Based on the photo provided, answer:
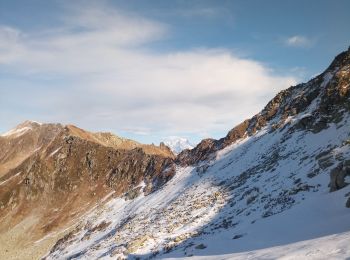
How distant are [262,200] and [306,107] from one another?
2362 cm

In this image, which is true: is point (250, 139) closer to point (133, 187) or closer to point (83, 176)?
point (133, 187)

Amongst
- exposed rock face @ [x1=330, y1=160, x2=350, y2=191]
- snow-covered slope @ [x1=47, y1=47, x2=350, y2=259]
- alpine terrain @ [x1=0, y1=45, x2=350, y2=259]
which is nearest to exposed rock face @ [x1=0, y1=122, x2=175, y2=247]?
alpine terrain @ [x1=0, y1=45, x2=350, y2=259]

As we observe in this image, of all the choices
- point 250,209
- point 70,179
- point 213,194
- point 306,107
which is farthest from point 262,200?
point 70,179

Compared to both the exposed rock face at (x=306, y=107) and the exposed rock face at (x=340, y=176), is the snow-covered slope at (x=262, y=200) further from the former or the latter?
the exposed rock face at (x=306, y=107)

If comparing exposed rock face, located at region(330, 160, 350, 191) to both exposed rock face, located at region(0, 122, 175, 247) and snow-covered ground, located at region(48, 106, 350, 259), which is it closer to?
snow-covered ground, located at region(48, 106, 350, 259)

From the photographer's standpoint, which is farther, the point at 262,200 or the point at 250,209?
the point at 262,200

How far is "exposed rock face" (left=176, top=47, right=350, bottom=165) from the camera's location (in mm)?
47188

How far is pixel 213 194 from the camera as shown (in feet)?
161

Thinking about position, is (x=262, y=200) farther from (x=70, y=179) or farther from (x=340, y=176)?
(x=70, y=179)

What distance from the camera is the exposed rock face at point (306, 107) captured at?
47.2 meters

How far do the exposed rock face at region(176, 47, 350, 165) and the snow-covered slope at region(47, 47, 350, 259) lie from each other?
7.5 inches

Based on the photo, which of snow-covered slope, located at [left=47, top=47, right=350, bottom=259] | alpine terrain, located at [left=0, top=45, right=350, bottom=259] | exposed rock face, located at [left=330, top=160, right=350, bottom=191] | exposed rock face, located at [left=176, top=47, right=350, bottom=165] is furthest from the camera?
exposed rock face, located at [left=176, top=47, right=350, bottom=165]

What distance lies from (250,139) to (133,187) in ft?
114

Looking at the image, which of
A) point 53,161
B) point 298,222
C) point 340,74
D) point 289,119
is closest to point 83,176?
point 53,161
